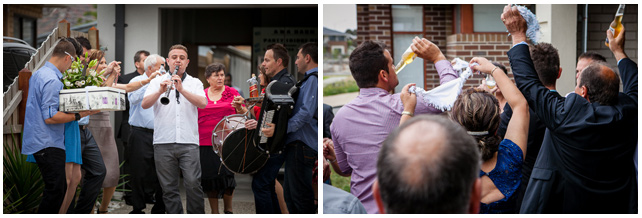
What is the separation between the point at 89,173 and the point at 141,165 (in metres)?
0.60

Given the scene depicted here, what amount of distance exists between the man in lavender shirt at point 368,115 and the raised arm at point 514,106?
200 millimetres

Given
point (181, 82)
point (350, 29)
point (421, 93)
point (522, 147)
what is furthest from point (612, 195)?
point (350, 29)

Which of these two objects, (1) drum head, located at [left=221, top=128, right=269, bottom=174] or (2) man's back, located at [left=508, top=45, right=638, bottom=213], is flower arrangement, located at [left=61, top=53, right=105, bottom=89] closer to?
(1) drum head, located at [left=221, top=128, right=269, bottom=174]

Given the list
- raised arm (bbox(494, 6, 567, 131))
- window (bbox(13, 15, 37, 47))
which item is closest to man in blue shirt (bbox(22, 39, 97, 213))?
raised arm (bbox(494, 6, 567, 131))

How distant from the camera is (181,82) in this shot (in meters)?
4.49

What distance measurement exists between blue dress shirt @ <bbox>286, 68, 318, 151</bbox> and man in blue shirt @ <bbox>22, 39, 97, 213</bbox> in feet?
4.17

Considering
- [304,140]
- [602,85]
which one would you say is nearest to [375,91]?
[602,85]

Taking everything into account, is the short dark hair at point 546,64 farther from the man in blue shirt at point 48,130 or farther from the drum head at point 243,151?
the man in blue shirt at point 48,130

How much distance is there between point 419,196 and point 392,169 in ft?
0.27

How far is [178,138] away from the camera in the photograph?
4.61 m

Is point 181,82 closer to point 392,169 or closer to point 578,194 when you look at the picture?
point 578,194

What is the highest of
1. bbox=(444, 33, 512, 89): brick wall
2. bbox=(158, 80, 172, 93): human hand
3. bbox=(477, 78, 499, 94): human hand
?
bbox=(444, 33, 512, 89): brick wall

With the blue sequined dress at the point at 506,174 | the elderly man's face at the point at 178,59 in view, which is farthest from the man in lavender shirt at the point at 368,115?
the elderly man's face at the point at 178,59

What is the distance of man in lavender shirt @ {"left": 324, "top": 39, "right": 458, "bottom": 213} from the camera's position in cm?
313
